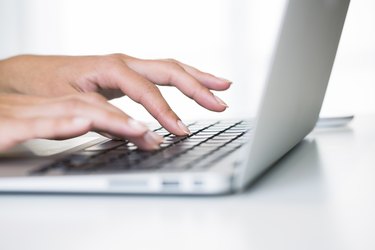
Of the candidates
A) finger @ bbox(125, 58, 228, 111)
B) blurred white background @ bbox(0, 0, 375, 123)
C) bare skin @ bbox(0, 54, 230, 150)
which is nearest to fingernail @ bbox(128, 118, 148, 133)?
bare skin @ bbox(0, 54, 230, 150)

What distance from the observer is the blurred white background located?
10.6ft

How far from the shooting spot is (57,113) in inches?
25.7

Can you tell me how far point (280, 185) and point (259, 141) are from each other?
0.26 ft

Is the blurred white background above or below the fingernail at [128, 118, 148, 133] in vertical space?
above

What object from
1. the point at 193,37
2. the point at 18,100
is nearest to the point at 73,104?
the point at 18,100

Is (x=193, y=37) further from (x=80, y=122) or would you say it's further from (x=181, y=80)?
(x=80, y=122)

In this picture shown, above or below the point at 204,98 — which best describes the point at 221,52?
above

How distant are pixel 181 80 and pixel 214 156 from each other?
408 mm

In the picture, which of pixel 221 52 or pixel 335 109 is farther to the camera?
pixel 221 52

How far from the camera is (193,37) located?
345 cm

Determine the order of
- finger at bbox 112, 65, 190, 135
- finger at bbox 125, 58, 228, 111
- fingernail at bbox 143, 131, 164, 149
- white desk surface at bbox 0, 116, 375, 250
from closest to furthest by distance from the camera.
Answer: white desk surface at bbox 0, 116, 375, 250 → fingernail at bbox 143, 131, 164, 149 → finger at bbox 112, 65, 190, 135 → finger at bbox 125, 58, 228, 111

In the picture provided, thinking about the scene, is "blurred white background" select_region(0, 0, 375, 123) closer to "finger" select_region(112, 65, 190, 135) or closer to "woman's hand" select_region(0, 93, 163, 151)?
"finger" select_region(112, 65, 190, 135)

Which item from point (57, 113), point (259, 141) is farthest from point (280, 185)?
point (57, 113)

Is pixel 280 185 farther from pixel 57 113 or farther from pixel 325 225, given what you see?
pixel 57 113
